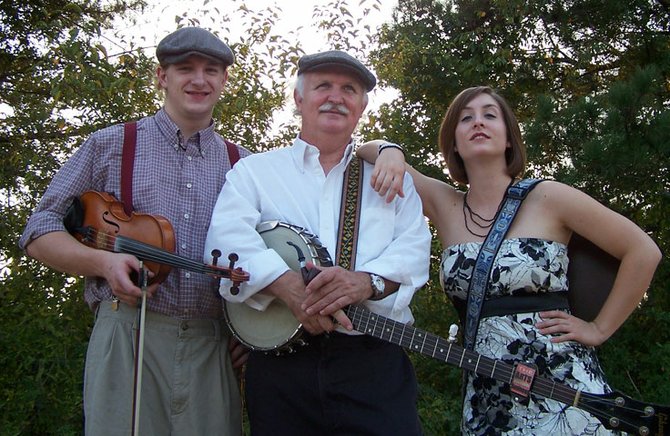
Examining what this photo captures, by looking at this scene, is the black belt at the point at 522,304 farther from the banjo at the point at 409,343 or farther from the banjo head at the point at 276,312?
the banjo head at the point at 276,312

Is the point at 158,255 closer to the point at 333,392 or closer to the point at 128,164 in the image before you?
the point at 128,164

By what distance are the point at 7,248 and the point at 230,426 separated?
3.20m

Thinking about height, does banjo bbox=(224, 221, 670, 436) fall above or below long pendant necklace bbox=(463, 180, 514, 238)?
below

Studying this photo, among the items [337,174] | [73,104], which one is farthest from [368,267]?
[73,104]

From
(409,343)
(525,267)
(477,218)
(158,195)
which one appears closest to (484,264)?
(525,267)

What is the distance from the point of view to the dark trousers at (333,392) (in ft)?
8.45

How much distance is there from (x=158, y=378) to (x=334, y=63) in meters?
1.41

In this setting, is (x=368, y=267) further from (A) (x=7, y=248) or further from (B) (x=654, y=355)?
(A) (x=7, y=248)

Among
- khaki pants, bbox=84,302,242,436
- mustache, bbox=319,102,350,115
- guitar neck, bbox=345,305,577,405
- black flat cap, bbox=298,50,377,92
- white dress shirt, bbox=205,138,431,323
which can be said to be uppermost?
black flat cap, bbox=298,50,377,92

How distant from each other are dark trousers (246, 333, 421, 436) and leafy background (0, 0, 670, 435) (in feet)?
7.96

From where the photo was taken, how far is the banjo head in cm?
257

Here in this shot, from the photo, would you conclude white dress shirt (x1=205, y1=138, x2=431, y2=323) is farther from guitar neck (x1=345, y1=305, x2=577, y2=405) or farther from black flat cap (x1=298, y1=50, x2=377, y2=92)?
black flat cap (x1=298, y1=50, x2=377, y2=92)

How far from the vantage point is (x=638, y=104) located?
4559mm

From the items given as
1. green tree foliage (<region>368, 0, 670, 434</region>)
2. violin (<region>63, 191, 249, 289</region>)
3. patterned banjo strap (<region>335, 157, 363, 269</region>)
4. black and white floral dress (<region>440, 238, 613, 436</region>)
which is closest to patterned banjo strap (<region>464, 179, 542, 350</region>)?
black and white floral dress (<region>440, 238, 613, 436</region>)
